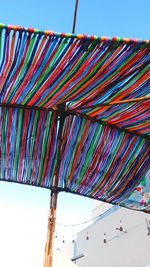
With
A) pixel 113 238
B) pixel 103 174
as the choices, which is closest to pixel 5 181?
pixel 103 174

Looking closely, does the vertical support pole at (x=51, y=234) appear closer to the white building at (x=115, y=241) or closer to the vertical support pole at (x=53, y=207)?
the vertical support pole at (x=53, y=207)

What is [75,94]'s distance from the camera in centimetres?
247

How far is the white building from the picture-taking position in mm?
11008

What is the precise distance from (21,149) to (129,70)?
1668mm

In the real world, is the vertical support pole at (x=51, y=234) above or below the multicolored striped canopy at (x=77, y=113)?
below

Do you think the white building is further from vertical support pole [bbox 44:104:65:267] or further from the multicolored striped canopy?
vertical support pole [bbox 44:104:65:267]

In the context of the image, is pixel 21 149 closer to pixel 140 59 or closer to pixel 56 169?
pixel 56 169

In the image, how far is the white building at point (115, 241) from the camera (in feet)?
36.1

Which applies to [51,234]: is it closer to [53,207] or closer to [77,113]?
[53,207]

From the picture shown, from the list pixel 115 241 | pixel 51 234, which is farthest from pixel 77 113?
pixel 115 241

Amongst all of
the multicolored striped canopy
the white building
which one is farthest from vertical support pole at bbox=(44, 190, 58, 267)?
the white building

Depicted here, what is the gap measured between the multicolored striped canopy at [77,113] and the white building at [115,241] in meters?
7.93

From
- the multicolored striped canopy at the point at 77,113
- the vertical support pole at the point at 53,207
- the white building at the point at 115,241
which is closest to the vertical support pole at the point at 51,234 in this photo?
the vertical support pole at the point at 53,207

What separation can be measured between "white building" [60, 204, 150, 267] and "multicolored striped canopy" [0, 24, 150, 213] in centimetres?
793
